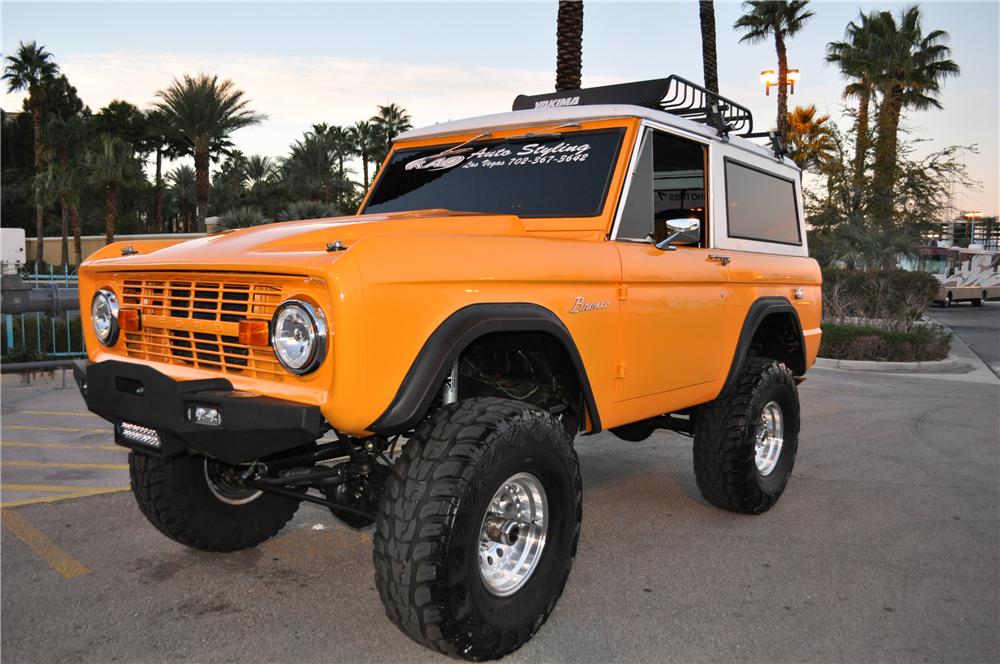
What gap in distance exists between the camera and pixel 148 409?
3.00 m

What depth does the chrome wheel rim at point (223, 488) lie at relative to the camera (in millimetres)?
4072

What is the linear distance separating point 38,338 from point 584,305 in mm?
10342

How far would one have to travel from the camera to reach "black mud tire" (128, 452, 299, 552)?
3.95 m

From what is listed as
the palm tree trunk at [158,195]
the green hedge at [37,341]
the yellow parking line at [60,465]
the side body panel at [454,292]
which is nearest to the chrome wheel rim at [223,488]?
the side body panel at [454,292]

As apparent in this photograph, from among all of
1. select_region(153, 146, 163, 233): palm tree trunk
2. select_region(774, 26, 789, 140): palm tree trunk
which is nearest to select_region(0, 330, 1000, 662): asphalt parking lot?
select_region(774, 26, 789, 140): palm tree trunk

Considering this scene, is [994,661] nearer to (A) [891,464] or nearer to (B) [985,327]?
(A) [891,464]

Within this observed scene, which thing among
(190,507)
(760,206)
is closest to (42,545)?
(190,507)

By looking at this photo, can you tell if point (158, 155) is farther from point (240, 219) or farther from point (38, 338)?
point (38, 338)

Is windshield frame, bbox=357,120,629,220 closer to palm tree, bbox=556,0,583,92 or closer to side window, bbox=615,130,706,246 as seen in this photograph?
side window, bbox=615,130,706,246

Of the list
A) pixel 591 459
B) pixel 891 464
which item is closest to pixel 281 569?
pixel 591 459

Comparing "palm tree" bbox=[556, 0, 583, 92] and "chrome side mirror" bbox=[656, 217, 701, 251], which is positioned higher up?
"palm tree" bbox=[556, 0, 583, 92]

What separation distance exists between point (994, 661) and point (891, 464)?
3.41m

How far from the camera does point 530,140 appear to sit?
4.43m

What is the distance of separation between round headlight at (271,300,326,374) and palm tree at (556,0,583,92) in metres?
10.2
